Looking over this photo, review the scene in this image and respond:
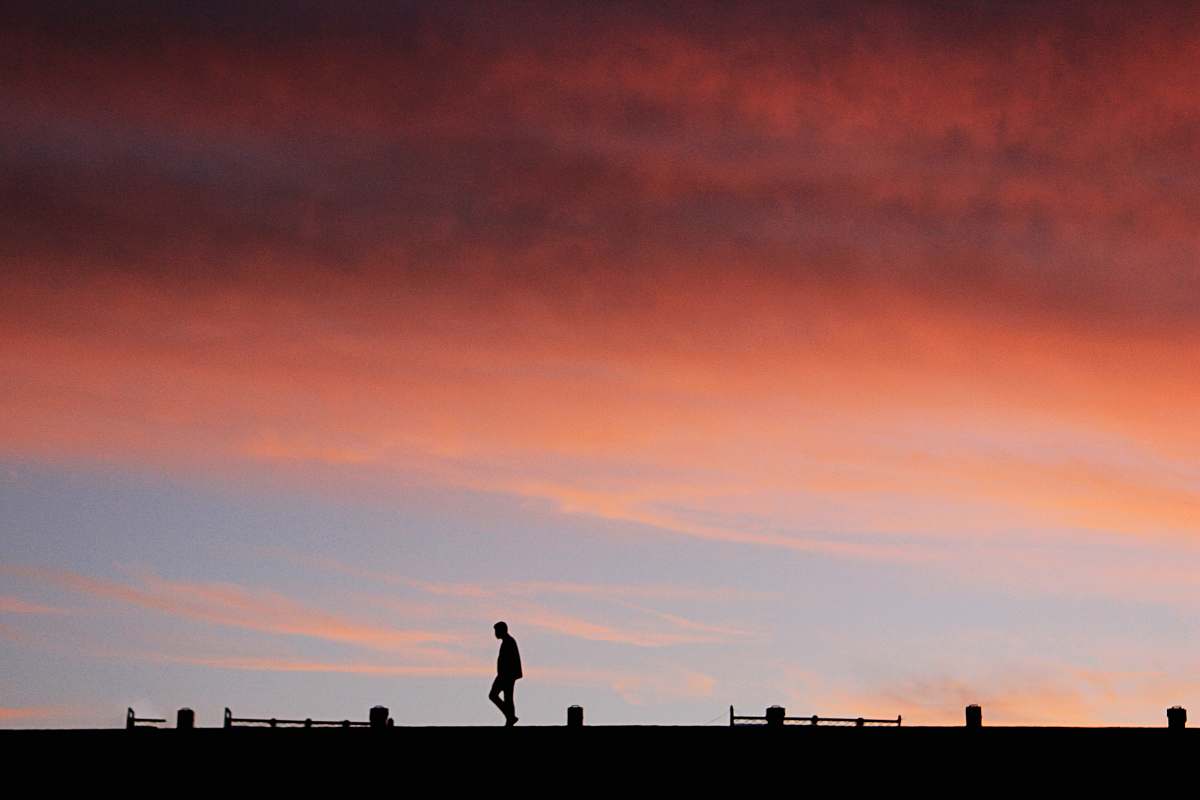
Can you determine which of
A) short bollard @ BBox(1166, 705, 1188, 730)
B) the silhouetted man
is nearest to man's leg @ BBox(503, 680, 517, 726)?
the silhouetted man

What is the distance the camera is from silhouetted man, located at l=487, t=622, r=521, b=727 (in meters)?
36.4

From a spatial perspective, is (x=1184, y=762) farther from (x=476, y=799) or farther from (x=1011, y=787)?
(x=476, y=799)

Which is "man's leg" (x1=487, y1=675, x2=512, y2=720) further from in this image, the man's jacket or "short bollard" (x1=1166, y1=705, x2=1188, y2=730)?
"short bollard" (x1=1166, y1=705, x2=1188, y2=730)

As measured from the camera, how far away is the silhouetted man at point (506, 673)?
36375 millimetres

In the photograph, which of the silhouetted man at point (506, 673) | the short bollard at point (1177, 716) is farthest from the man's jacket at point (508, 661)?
the short bollard at point (1177, 716)

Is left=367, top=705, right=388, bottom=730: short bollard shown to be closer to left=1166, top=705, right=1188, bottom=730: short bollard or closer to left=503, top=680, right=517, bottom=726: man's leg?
left=503, top=680, right=517, bottom=726: man's leg

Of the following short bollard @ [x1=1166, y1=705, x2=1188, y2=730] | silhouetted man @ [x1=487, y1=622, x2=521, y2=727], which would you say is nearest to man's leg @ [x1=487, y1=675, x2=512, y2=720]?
silhouetted man @ [x1=487, y1=622, x2=521, y2=727]

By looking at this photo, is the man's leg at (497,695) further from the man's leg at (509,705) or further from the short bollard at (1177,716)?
the short bollard at (1177,716)

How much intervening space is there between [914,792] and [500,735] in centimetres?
673

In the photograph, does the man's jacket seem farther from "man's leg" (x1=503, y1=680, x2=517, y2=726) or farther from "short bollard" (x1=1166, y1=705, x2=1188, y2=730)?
"short bollard" (x1=1166, y1=705, x2=1188, y2=730)

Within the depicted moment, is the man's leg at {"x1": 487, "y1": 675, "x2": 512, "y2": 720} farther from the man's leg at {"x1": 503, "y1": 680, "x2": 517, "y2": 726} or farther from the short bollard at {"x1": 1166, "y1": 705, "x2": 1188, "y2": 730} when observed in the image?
the short bollard at {"x1": 1166, "y1": 705, "x2": 1188, "y2": 730}

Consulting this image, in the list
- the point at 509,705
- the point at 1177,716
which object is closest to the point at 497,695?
the point at 509,705

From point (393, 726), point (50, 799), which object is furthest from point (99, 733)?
point (393, 726)

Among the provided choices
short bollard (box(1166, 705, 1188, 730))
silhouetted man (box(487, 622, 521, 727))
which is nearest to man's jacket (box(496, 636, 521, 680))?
silhouetted man (box(487, 622, 521, 727))
